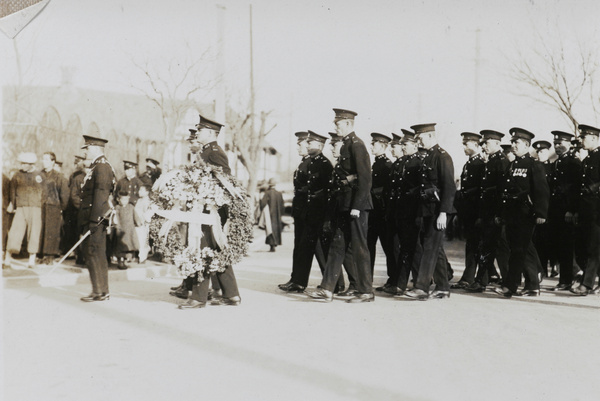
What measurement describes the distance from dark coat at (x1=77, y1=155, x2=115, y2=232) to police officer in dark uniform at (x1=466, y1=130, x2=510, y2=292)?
5292mm

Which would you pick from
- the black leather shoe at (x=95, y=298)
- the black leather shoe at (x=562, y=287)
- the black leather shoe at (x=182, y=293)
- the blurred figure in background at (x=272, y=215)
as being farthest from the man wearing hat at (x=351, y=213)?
the blurred figure in background at (x=272, y=215)

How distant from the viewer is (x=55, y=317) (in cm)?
787

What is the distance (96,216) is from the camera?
8.99 m

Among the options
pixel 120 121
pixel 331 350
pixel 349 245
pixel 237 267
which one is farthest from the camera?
pixel 120 121

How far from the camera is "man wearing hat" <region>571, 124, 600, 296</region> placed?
9.92 m

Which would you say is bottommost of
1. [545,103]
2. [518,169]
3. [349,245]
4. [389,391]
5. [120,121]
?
[389,391]

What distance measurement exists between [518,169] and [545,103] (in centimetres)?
830

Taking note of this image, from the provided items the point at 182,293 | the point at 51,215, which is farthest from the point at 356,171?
the point at 51,215

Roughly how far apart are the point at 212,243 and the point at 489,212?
13.9 feet

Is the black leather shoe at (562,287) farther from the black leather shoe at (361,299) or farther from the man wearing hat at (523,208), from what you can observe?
the black leather shoe at (361,299)

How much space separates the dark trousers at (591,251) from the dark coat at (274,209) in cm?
1064

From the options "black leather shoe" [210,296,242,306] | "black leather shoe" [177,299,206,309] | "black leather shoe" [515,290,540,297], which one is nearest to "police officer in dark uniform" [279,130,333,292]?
"black leather shoe" [210,296,242,306]

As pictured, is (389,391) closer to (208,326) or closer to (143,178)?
(208,326)

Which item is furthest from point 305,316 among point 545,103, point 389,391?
point 545,103
